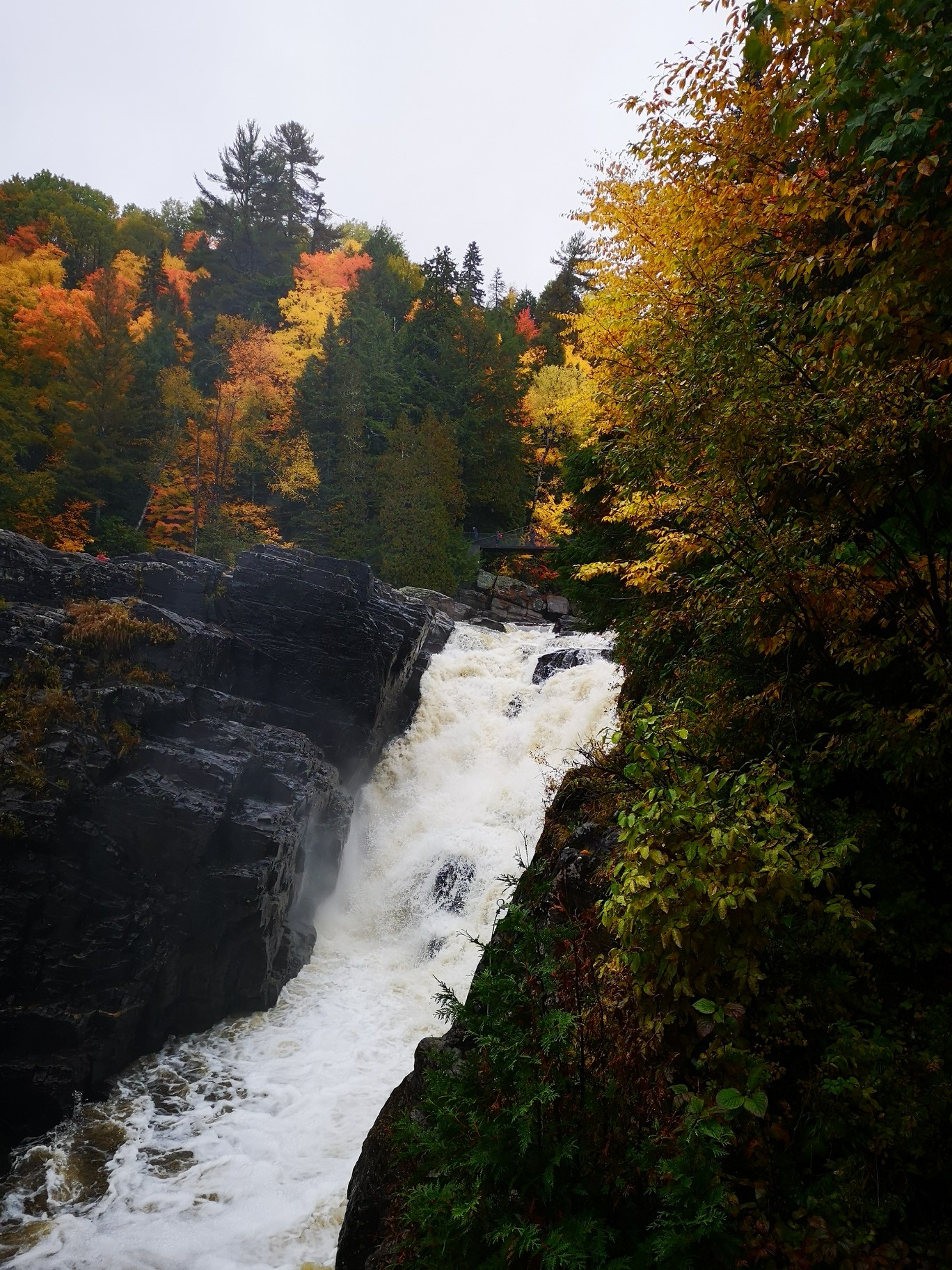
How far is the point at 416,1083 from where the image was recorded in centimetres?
623

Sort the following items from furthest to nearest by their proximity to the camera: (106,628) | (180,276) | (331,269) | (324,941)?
1. (331,269)
2. (180,276)
3. (324,941)
4. (106,628)

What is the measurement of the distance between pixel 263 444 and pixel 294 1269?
2810 cm

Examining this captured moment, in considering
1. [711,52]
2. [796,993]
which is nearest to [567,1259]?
[796,993]

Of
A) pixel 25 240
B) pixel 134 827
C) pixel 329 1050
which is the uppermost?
pixel 25 240

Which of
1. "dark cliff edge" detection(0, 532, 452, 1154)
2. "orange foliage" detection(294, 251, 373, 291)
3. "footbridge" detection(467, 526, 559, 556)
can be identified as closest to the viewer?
"dark cliff edge" detection(0, 532, 452, 1154)

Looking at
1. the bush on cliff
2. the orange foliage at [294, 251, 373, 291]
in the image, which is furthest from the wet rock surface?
the orange foliage at [294, 251, 373, 291]

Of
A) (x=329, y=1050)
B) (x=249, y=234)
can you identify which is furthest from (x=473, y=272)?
(x=329, y=1050)

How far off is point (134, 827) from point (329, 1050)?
5.13m

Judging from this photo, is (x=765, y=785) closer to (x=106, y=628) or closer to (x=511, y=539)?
(x=106, y=628)

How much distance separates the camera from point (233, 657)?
1650 centimetres

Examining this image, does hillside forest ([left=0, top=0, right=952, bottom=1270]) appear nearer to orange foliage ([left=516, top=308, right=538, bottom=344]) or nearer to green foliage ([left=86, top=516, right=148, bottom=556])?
green foliage ([left=86, top=516, right=148, bottom=556])

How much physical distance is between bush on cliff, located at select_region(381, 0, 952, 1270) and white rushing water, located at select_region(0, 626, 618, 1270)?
8.43 ft

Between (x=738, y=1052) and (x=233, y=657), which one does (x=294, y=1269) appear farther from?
(x=233, y=657)

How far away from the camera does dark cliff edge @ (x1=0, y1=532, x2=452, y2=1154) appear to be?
1057cm
